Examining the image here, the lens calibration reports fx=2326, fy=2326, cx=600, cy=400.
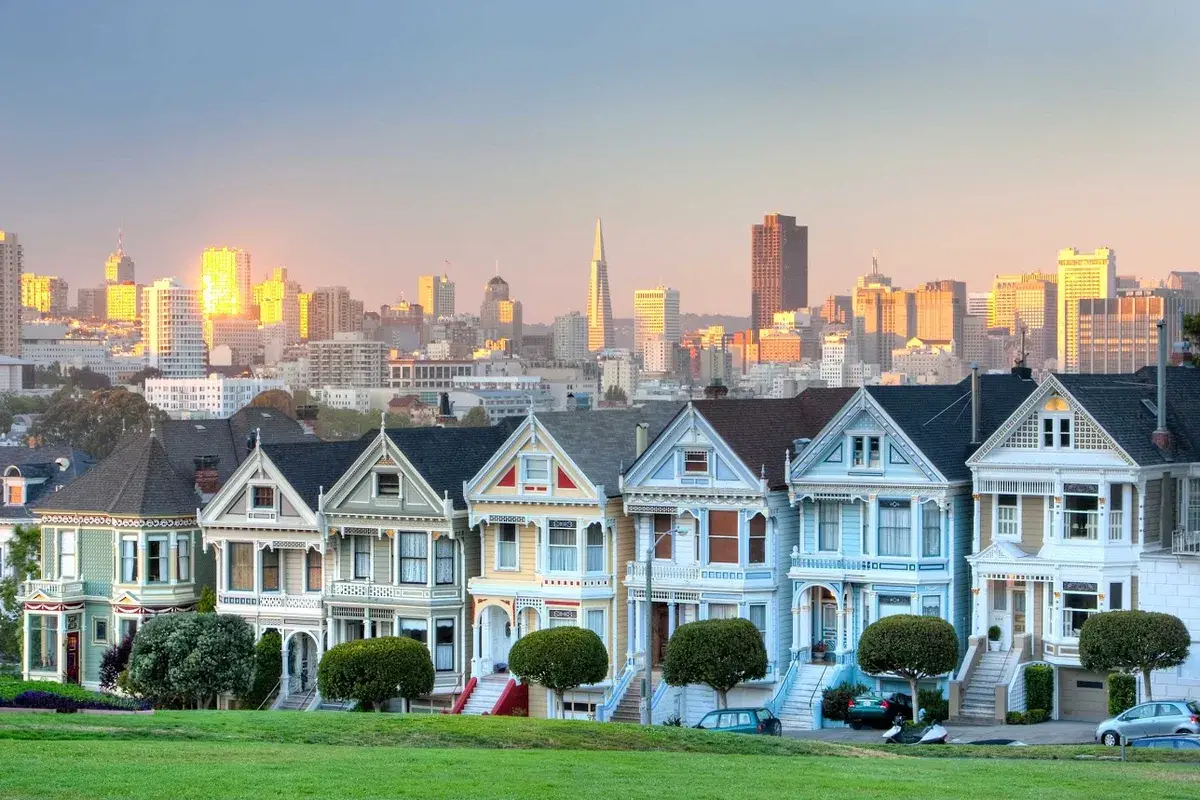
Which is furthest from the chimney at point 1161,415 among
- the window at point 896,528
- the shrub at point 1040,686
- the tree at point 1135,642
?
the window at point 896,528

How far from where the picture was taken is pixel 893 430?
53438mm

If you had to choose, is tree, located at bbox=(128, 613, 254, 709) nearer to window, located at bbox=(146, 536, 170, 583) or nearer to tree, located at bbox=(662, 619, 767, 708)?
window, located at bbox=(146, 536, 170, 583)

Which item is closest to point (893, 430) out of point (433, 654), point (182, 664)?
point (433, 654)

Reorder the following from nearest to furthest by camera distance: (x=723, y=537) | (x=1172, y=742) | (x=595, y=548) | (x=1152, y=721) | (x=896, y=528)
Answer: (x=1172, y=742) → (x=1152, y=721) → (x=896, y=528) → (x=723, y=537) → (x=595, y=548)

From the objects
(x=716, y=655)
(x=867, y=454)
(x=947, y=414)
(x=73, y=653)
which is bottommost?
(x=73, y=653)

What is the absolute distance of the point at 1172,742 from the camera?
43500 mm

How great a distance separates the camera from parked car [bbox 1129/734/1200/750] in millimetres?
43156

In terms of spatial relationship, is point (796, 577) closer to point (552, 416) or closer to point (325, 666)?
point (552, 416)

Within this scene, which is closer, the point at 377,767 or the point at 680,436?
the point at 377,767

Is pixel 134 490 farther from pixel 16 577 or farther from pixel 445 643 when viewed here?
pixel 445 643

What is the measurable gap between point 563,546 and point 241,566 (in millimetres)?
10412

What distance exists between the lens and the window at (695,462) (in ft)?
184

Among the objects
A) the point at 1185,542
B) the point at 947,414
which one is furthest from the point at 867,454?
the point at 1185,542

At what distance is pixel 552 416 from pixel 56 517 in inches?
671
